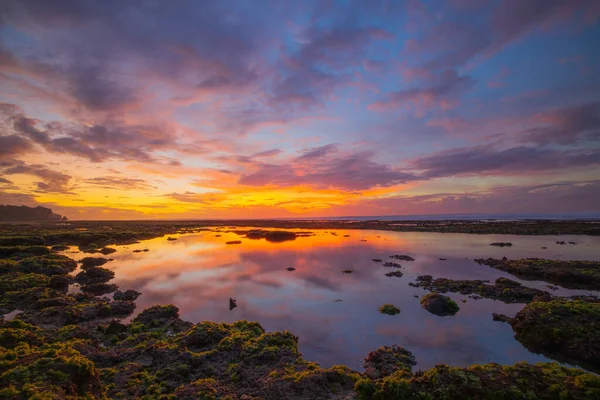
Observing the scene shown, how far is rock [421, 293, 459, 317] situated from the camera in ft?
50.1

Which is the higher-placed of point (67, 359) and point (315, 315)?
point (67, 359)

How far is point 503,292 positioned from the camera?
18.0 metres

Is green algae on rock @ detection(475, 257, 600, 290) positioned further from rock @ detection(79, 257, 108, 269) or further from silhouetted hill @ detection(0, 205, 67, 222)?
silhouetted hill @ detection(0, 205, 67, 222)

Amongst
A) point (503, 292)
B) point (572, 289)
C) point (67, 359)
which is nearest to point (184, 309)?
point (67, 359)

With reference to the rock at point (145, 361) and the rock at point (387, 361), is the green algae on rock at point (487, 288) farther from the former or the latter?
the rock at point (145, 361)

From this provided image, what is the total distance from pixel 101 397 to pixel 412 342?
12083mm

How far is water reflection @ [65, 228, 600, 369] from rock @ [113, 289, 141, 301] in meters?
0.60

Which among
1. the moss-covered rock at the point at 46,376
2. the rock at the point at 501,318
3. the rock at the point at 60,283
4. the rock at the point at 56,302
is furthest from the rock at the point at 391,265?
the rock at the point at 60,283

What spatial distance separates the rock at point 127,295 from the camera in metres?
18.5

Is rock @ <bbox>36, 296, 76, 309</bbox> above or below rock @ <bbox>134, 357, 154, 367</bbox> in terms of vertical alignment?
above

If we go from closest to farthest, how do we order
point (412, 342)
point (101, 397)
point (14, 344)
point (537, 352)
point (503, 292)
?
point (101, 397) → point (14, 344) → point (537, 352) → point (412, 342) → point (503, 292)

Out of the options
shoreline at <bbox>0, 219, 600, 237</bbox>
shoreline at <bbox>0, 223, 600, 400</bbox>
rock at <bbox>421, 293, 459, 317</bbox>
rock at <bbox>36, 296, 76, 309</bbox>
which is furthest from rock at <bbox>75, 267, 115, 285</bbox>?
shoreline at <bbox>0, 219, 600, 237</bbox>

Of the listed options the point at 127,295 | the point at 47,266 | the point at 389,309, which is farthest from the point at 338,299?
the point at 47,266

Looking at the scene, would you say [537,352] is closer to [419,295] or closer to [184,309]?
[419,295]
